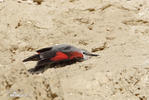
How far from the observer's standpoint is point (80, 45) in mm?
3836

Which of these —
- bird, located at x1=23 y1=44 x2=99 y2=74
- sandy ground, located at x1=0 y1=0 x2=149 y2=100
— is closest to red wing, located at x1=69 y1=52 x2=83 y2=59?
bird, located at x1=23 y1=44 x2=99 y2=74

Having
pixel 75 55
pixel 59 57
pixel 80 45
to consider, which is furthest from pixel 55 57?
pixel 80 45

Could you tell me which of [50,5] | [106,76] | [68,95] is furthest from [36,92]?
[50,5]

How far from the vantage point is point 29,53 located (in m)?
3.56

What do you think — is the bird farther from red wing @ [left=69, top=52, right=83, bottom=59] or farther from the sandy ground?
the sandy ground

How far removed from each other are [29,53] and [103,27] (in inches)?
56.8

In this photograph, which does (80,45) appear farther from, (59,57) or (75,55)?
(59,57)

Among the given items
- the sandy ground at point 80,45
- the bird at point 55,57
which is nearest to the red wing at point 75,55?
the bird at point 55,57

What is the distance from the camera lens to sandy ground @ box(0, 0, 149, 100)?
187 centimetres

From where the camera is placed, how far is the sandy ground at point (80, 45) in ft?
6.12

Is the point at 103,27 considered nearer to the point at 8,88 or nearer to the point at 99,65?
the point at 99,65

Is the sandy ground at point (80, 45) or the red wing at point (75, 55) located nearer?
the sandy ground at point (80, 45)

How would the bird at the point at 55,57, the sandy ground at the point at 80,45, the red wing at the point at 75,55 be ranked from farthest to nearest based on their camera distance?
the red wing at the point at 75,55 < the bird at the point at 55,57 < the sandy ground at the point at 80,45

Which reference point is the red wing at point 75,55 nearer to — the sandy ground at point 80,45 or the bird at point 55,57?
the bird at point 55,57
